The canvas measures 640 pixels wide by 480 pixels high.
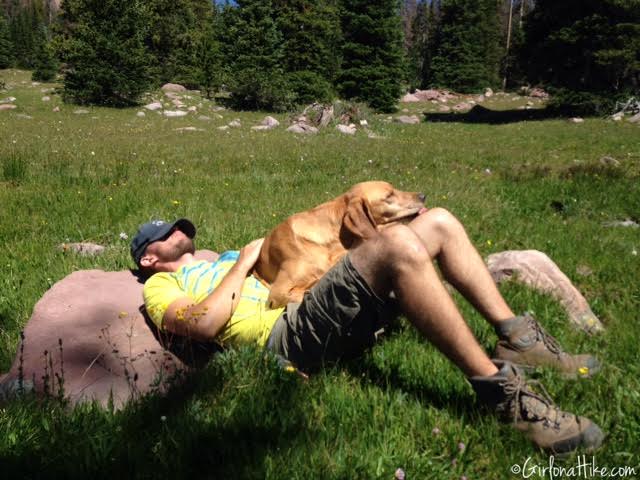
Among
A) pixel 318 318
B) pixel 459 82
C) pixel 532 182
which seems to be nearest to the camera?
pixel 318 318

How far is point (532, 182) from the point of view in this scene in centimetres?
879

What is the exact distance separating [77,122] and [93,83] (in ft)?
26.8

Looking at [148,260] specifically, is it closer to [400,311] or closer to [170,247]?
[170,247]

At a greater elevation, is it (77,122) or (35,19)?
(35,19)

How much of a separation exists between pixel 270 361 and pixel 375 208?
1584 mm

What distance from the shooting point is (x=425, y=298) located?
8.00ft

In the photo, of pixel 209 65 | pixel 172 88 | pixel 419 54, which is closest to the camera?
pixel 209 65

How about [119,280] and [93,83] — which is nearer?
[119,280]

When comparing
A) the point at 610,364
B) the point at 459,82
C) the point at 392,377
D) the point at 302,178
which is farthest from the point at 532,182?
the point at 459,82

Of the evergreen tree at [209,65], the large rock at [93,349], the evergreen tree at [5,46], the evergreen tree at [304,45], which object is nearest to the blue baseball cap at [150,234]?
the large rock at [93,349]

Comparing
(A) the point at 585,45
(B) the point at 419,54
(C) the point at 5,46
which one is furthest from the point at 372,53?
(C) the point at 5,46

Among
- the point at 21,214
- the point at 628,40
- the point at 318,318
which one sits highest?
the point at 628,40

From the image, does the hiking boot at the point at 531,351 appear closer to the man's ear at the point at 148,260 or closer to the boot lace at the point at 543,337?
the boot lace at the point at 543,337

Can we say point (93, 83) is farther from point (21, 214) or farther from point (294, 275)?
point (294, 275)
